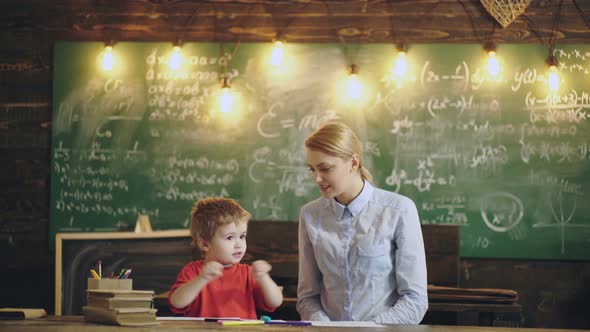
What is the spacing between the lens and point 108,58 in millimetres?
5371

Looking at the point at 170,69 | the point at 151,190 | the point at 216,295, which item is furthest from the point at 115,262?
the point at 216,295

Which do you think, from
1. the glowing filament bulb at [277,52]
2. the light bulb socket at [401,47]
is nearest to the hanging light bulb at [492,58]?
the light bulb socket at [401,47]

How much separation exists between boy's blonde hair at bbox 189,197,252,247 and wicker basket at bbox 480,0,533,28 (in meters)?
3.14

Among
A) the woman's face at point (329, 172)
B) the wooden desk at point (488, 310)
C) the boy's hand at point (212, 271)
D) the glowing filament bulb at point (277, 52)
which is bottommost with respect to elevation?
the wooden desk at point (488, 310)

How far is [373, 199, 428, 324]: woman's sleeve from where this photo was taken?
258 cm

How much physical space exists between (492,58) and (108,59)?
8.53 feet

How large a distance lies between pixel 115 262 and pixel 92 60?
4.92 ft

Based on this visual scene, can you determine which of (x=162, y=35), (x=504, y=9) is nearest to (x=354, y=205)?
(x=504, y=9)

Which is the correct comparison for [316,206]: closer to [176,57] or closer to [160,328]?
[160,328]

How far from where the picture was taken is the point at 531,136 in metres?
5.19

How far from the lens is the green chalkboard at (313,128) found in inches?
204

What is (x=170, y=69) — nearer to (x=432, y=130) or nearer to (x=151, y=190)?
(x=151, y=190)

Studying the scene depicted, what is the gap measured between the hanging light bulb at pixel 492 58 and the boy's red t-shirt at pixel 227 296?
3101 millimetres

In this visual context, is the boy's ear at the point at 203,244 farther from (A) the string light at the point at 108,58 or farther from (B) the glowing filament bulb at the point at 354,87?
(A) the string light at the point at 108,58
